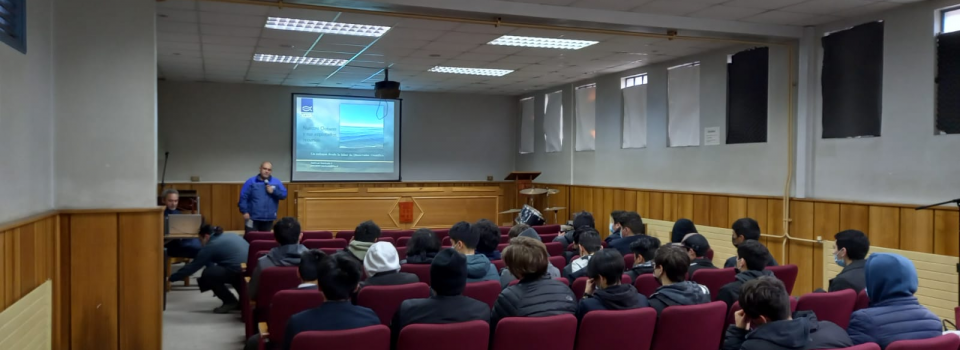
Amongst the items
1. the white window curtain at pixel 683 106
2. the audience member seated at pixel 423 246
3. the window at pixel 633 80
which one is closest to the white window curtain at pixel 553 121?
the window at pixel 633 80

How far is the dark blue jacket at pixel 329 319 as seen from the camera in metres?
2.91

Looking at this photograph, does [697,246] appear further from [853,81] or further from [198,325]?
[198,325]

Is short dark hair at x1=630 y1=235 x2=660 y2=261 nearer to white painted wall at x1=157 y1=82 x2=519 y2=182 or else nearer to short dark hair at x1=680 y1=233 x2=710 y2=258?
short dark hair at x1=680 y1=233 x2=710 y2=258

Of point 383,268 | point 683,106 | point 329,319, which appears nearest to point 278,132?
point 683,106

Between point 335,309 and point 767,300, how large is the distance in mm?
1911

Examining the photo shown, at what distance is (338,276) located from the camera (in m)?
2.98

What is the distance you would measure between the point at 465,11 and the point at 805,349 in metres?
4.98

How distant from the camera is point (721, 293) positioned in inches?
157

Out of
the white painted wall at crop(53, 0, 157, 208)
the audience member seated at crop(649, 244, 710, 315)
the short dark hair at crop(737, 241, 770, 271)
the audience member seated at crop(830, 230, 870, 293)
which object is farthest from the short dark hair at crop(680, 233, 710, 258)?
the white painted wall at crop(53, 0, 157, 208)

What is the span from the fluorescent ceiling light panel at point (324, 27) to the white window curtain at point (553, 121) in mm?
6132

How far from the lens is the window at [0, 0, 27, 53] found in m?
3.70

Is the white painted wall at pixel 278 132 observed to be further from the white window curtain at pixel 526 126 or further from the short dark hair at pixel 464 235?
the short dark hair at pixel 464 235

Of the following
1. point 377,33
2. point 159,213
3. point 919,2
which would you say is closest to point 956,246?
point 919,2

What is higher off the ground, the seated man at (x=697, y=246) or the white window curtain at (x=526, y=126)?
the white window curtain at (x=526, y=126)
